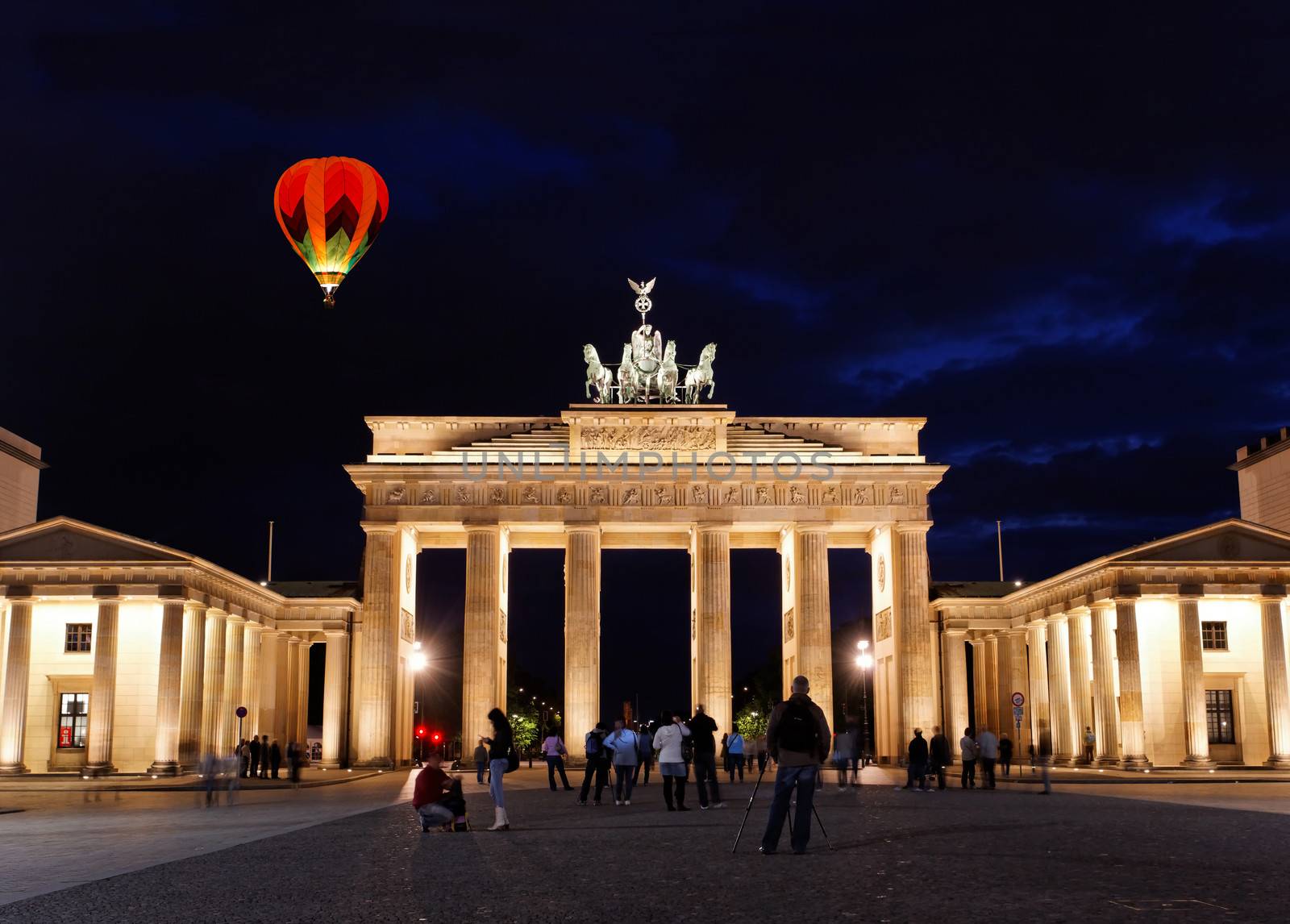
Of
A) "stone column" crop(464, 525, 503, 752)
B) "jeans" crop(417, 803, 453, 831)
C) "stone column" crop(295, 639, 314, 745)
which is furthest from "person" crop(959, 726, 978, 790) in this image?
"stone column" crop(295, 639, 314, 745)

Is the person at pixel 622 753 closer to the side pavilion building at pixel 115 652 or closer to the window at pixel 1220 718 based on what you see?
the side pavilion building at pixel 115 652

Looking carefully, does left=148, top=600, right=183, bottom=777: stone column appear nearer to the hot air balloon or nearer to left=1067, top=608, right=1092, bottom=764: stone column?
the hot air balloon

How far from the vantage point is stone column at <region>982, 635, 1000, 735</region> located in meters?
72.4

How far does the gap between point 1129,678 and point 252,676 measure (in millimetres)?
40972

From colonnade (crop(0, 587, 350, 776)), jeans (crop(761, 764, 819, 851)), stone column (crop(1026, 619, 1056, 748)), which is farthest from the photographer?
stone column (crop(1026, 619, 1056, 748))

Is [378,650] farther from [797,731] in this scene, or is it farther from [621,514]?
[797,731]

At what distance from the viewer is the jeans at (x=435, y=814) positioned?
22453mm

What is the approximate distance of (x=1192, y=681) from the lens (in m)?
55.6

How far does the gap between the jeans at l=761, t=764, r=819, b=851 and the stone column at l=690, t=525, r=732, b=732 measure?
47840 millimetres

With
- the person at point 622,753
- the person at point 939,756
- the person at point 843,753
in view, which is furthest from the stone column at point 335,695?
the person at point 622,753

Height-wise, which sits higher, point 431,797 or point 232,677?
point 232,677

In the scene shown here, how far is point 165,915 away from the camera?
40.8 feet

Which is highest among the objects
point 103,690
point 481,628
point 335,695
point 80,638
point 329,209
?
point 329,209

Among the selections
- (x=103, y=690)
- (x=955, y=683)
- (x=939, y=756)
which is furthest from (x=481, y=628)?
(x=939, y=756)
